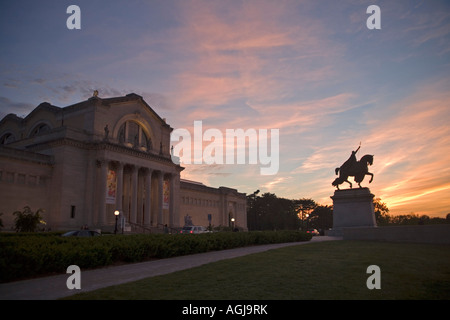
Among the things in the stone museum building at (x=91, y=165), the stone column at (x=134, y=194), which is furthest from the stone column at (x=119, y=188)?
the stone column at (x=134, y=194)

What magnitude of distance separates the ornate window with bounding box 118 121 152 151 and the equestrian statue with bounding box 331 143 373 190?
3042 cm

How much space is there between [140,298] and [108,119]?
43.7 metres

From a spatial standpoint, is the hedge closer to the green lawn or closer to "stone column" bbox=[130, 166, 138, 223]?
the green lawn

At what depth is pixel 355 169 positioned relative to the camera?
4266 centimetres

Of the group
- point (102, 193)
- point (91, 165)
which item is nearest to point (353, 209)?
point (102, 193)

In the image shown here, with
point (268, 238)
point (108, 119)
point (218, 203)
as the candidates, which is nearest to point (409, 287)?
point (268, 238)

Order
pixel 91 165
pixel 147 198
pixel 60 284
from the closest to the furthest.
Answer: pixel 60 284, pixel 91 165, pixel 147 198

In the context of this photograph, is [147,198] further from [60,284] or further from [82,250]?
[60,284]

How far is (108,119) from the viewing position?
160 ft

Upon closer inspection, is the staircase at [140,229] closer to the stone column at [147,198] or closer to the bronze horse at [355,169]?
the stone column at [147,198]

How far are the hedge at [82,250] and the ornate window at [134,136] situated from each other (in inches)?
1232

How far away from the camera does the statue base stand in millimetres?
39875

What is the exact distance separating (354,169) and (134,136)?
33.6m
